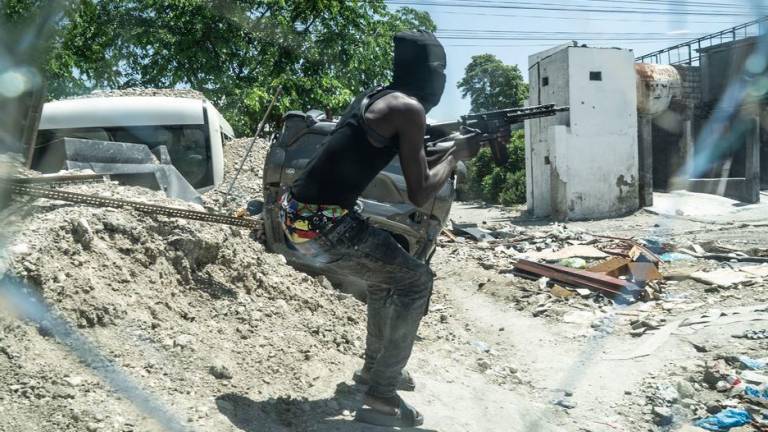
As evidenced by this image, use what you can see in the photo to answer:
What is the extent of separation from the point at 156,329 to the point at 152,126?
776cm

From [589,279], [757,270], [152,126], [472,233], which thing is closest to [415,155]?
[589,279]

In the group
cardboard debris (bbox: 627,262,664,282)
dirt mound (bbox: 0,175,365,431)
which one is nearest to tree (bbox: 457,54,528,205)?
cardboard debris (bbox: 627,262,664,282)

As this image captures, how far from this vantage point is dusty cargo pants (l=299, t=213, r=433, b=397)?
295cm

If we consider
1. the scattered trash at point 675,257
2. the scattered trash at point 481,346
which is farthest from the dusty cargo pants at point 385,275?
the scattered trash at point 675,257

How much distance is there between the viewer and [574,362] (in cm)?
514

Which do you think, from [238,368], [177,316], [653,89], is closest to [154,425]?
[238,368]

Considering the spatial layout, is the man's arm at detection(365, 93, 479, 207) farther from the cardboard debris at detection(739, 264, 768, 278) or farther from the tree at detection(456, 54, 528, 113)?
the tree at detection(456, 54, 528, 113)

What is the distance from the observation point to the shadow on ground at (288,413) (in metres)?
2.86

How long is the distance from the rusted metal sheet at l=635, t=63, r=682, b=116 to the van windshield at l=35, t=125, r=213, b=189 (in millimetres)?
12962

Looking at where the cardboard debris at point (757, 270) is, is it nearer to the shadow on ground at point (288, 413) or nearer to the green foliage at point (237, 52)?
the shadow on ground at point (288, 413)

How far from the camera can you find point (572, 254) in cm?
942

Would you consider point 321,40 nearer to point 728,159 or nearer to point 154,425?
point 728,159

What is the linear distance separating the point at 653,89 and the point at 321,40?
9702mm

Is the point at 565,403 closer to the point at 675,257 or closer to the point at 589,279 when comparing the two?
the point at 589,279
